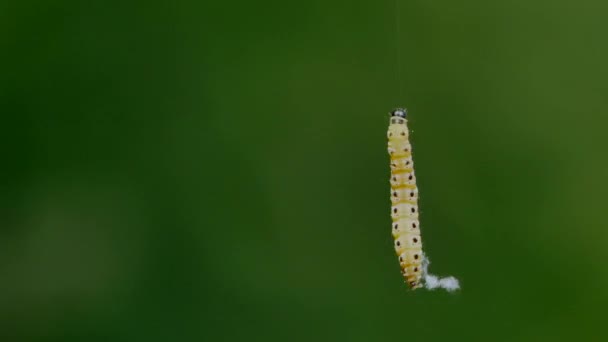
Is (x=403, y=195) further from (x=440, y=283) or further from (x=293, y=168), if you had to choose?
(x=293, y=168)

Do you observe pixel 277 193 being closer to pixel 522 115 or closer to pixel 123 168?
pixel 123 168

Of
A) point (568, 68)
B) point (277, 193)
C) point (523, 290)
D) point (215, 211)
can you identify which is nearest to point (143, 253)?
point (215, 211)

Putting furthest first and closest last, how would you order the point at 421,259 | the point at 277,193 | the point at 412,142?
the point at 277,193
the point at 412,142
the point at 421,259

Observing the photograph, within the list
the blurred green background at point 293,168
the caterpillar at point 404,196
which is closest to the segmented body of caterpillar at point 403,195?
the caterpillar at point 404,196

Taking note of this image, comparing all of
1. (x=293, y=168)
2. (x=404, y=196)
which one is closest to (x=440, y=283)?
(x=404, y=196)

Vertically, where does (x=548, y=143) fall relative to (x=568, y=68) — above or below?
below

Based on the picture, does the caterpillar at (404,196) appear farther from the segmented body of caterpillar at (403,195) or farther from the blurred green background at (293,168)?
the blurred green background at (293,168)
